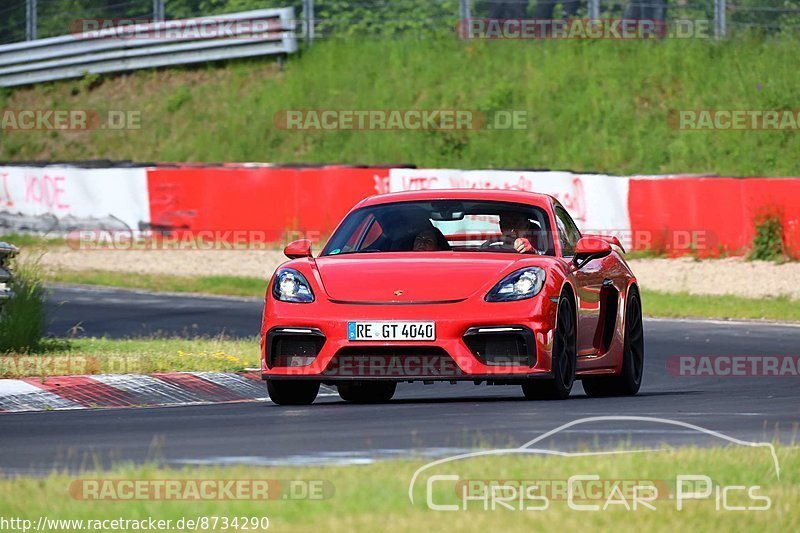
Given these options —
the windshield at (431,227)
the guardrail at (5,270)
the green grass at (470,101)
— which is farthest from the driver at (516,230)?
the green grass at (470,101)

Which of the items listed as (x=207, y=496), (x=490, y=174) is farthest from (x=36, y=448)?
(x=490, y=174)

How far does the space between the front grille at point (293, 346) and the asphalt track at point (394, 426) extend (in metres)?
0.28

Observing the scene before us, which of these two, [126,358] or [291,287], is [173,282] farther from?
[291,287]

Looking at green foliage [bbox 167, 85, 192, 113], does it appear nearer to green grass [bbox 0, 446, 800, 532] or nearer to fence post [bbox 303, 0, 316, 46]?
fence post [bbox 303, 0, 316, 46]

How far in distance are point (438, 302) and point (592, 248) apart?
4.11 ft

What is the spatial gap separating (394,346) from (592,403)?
4.41ft

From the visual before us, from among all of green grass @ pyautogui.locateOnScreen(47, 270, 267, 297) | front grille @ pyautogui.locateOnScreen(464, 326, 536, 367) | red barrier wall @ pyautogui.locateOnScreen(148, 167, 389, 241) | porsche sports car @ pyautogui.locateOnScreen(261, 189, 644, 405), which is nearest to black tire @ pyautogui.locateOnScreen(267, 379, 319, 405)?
porsche sports car @ pyautogui.locateOnScreen(261, 189, 644, 405)

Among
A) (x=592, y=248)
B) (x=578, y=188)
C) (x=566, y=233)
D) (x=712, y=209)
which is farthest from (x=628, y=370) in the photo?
(x=578, y=188)

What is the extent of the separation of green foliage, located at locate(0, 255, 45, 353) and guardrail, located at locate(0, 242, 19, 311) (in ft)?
0.15

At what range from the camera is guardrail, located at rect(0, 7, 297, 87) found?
121ft

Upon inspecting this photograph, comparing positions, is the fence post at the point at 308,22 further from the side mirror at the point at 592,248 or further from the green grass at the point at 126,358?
the side mirror at the point at 592,248

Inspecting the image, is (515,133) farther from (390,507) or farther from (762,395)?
(390,507)

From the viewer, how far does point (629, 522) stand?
17.7 ft

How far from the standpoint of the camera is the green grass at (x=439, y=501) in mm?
5320
